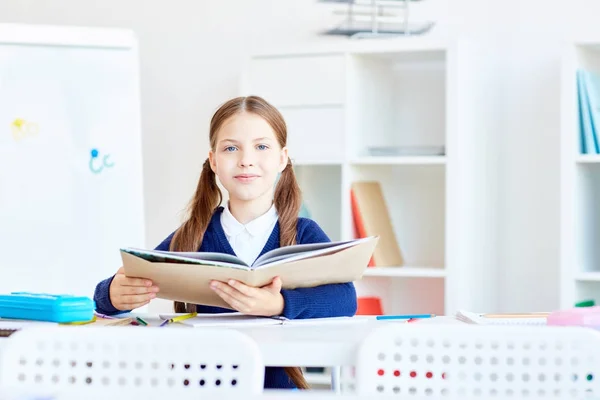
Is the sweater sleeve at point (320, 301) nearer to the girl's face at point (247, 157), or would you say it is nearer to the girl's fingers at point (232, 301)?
the girl's fingers at point (232, 301)

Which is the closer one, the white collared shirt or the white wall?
the white collared shirt

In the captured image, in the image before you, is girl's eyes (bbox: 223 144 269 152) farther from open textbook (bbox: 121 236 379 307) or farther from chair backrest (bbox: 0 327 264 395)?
chair backrest (bbox: 0 327 264 395)

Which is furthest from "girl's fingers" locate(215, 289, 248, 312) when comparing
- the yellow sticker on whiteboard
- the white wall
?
the white wall

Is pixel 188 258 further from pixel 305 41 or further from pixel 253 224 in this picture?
pixel 305 41

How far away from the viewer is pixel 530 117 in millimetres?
3393

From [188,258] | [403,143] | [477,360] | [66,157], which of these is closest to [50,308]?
[188,258]

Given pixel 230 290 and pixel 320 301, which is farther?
pixel 320 301

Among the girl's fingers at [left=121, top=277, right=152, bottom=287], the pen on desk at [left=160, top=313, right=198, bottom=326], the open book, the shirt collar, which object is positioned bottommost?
the open book

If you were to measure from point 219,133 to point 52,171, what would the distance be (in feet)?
3.87

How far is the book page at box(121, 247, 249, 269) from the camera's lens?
1.50 metres

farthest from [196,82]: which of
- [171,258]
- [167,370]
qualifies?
[167,370]

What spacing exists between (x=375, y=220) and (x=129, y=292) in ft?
5.73

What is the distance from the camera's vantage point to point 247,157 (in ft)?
6.02

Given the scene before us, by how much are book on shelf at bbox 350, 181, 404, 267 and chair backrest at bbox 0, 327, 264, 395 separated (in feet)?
6.86
